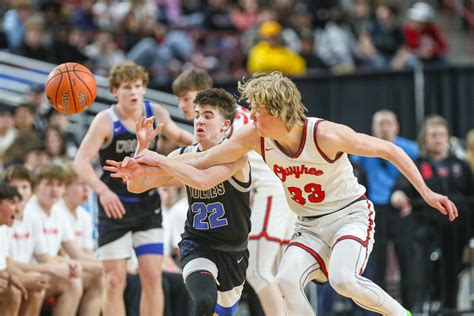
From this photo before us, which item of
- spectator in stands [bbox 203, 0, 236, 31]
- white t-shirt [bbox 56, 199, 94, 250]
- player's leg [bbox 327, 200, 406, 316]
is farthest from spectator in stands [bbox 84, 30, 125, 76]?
player's leg [bbox 327, 200, 406, 316]

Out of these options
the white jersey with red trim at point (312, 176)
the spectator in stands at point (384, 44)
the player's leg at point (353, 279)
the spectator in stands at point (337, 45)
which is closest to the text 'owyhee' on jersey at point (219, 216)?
the white jersey with red trim at point (312, 176)

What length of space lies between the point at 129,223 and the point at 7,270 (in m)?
1.23

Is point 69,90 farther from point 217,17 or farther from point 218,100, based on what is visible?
point 217,17

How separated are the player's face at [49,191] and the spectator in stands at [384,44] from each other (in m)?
7.94

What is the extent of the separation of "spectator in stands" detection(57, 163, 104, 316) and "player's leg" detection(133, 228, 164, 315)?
3.54 ft

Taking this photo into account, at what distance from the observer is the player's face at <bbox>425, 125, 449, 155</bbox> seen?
35.7 ft

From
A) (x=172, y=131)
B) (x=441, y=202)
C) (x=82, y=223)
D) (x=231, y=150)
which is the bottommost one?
(x=82, y=223)

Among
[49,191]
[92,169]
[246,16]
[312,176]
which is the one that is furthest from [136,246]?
[246,16]

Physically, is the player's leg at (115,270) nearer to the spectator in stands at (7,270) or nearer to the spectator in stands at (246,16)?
the spectator in stands at (7,270)

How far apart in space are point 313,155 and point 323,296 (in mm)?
4683

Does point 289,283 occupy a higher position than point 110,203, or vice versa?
point 110,203

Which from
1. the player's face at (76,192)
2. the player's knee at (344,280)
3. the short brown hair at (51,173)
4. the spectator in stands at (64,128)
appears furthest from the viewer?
the spectator in stands at (64,128)

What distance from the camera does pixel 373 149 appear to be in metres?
6.77

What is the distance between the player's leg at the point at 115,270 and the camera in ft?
27.2
